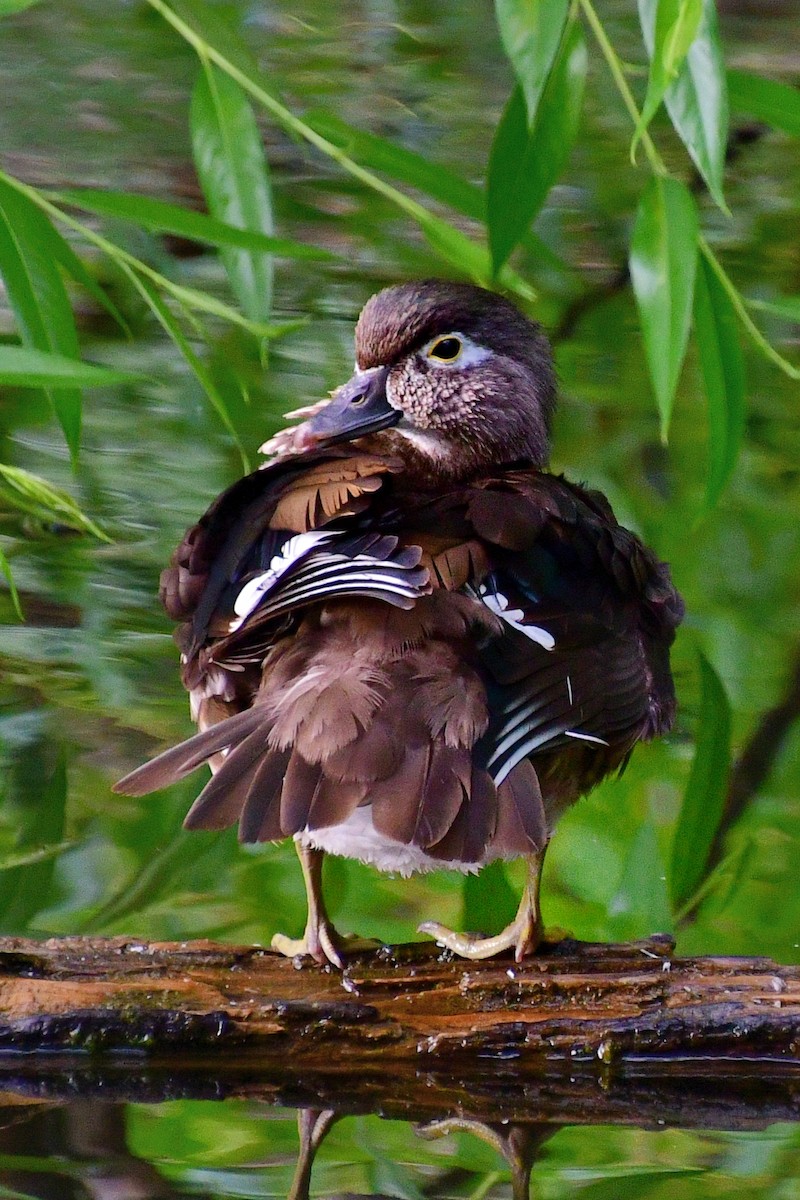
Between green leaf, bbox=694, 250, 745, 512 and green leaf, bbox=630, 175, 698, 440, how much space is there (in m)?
0.23

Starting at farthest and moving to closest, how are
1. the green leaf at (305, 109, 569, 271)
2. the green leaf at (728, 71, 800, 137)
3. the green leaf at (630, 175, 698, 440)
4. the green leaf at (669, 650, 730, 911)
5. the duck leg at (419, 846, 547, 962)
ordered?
the green leaf at (669, 650, 730, 911) < the green leaf at (305, 109, 569, 271) < the green leaf at (728, 71, 800, 137) < the duck leg at (419, 846, 547, 962) < the green leaf at (630, 175, 698, 440)

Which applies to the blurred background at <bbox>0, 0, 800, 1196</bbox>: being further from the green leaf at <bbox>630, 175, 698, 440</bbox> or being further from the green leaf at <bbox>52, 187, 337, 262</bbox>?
the green leaf at <bbox>630, 175, 698, 440</bbox>

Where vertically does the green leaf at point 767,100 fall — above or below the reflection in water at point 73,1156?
above

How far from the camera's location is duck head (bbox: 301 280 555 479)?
8.43 feet

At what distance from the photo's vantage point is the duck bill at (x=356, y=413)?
2.49m

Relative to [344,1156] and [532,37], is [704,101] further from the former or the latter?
[344,1156]

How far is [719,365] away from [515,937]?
2.68ft

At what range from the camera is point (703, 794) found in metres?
2.86

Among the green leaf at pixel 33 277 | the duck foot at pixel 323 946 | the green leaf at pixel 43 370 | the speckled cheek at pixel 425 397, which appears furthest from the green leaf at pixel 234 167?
the duck foot at pixel 323 946

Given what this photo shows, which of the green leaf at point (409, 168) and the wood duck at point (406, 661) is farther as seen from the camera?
the green leaf at point (409, 168)

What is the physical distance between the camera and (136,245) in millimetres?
4156

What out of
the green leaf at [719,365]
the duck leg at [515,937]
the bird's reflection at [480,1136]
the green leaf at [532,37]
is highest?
the green leaf at [532,37]

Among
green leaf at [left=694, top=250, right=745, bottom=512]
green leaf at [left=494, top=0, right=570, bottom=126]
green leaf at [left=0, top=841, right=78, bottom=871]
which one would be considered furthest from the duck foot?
green leaf at [left=494, top=0, right=570, bottom=126]

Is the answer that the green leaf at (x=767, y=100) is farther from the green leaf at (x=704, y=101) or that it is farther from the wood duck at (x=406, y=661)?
the wood duck at (x=406, y=661)
